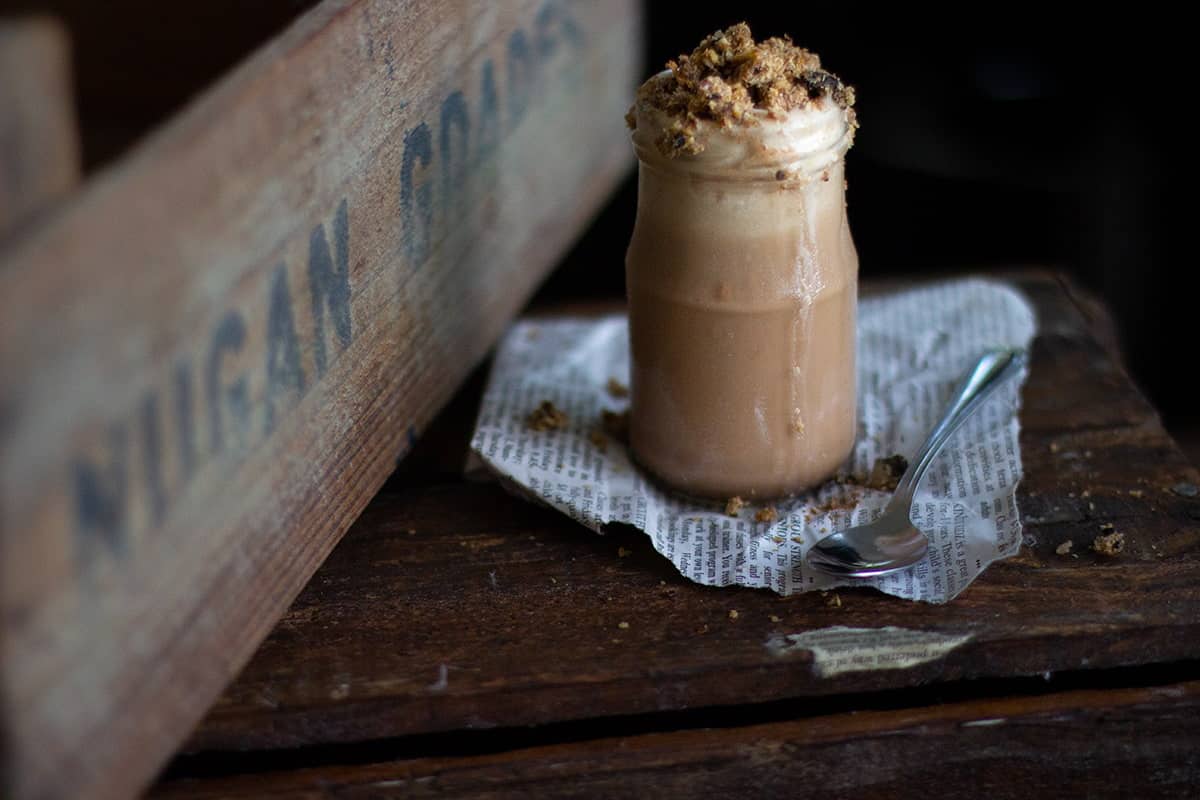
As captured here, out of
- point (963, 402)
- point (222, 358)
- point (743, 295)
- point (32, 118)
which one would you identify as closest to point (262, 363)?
point (222, 358)

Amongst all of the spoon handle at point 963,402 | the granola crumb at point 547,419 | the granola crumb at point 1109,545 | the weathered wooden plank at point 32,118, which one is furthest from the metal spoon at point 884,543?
the weathered wooden plank at point 32,118

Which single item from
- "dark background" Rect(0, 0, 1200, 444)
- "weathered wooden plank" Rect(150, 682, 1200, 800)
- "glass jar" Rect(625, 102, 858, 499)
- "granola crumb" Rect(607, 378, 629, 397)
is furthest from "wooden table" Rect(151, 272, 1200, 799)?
"dark background" Rect(0, 0, 1200, 444)

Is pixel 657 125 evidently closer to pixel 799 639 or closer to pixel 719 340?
pixel 719 340

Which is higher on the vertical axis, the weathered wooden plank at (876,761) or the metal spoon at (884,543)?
the metal spoon at (884,543)

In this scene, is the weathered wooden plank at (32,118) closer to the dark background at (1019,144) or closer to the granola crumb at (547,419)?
the granola crumb at (547,419)

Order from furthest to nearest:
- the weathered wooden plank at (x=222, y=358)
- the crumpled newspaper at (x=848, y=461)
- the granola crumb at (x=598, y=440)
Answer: the granola crumb at (x=598, y=440), the crumpled newspaper at (x=848, y=461), the weathered wooden plank at (x=222, y=358)
